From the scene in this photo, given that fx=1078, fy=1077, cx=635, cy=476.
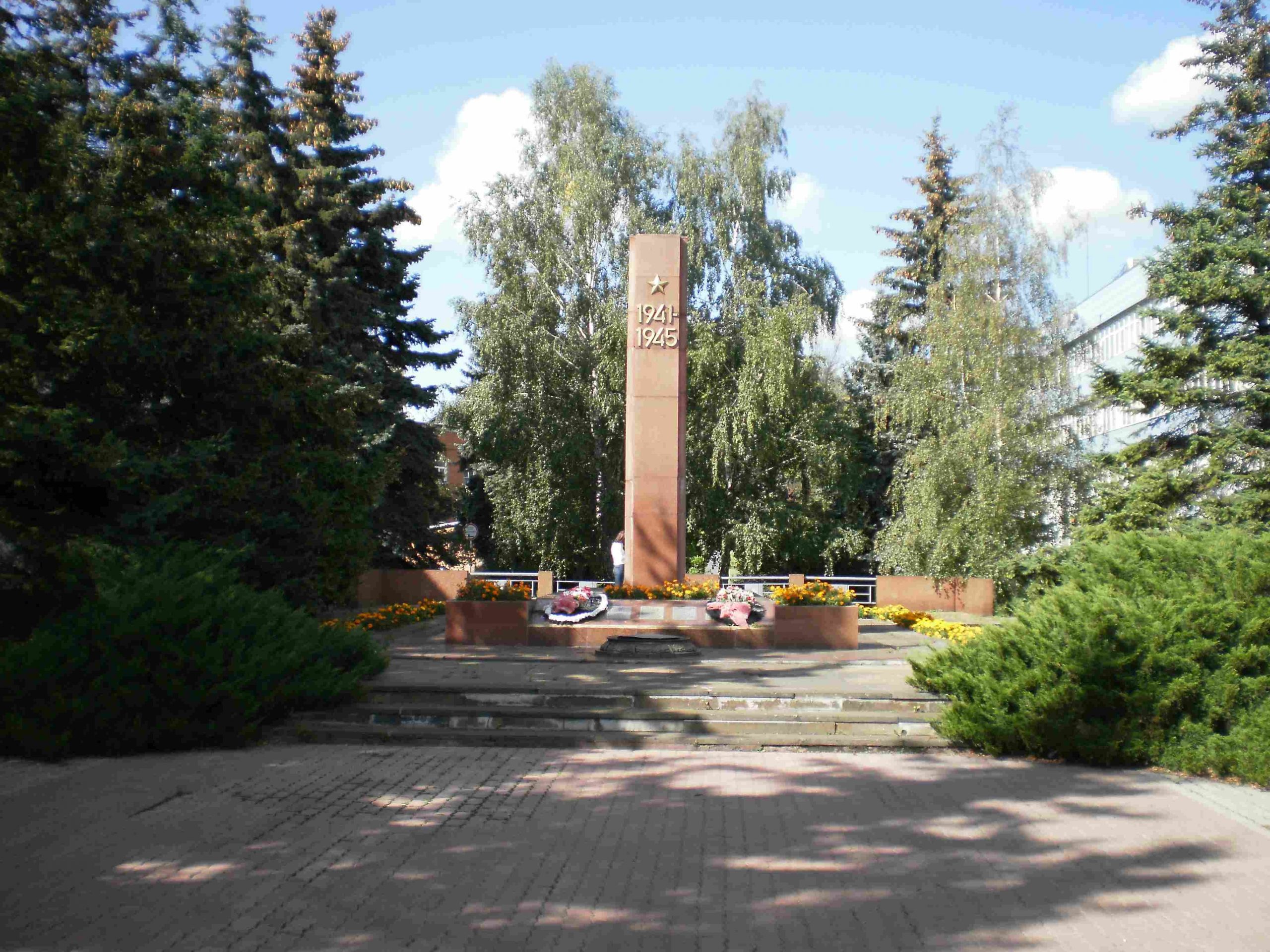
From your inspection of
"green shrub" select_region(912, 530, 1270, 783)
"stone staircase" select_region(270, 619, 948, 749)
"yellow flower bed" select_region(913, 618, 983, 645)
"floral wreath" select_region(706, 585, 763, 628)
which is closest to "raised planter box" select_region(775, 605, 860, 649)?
"floral wreath" select_region(706, 585, 763, 628)

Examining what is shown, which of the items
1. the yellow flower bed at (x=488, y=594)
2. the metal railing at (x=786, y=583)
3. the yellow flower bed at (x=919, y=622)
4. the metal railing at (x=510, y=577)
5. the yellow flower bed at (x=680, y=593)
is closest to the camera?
the yellow flower bed at (x=488, y=594)

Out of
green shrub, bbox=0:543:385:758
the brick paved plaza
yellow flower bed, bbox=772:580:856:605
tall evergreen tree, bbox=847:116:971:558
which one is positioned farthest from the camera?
tall evergreen tree, bbox=847:116:971:558

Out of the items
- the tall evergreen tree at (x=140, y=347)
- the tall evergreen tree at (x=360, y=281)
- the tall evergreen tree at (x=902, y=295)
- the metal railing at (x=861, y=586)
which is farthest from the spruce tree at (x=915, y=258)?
the tall evergreen tree at (x=140, y=347)

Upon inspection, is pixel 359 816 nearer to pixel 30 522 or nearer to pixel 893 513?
pixel 30 522

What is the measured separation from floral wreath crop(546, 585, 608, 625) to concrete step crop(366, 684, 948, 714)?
243 inches

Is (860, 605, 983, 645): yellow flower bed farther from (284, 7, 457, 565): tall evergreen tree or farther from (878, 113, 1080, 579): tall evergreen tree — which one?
(284, 7, 457, 565): tall evergreen tree

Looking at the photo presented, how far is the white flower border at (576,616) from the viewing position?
16625 mm

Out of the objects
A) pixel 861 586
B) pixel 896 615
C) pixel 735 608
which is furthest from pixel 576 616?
pixel 861 586

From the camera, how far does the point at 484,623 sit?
53.6 ft

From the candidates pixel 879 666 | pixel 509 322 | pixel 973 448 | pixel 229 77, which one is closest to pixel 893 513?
pixel 973 448

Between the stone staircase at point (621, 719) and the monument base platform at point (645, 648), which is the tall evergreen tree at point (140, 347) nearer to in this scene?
the stone staircase at point (621, 719)

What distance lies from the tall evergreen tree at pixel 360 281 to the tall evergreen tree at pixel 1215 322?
1436cm

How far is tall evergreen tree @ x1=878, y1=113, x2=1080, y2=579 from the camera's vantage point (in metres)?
26.1

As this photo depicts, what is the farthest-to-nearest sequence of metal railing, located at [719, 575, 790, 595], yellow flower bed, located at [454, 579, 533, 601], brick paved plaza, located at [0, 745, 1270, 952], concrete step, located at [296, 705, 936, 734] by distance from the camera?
metal railing, located at [719, 575, 790, 595] < yellow flower bed, located at [454, 579, 533, 601] < concrete step, located at [296, 705, 936, 734] < brick paved plaza, located at [0, 745, 1270, 952]
